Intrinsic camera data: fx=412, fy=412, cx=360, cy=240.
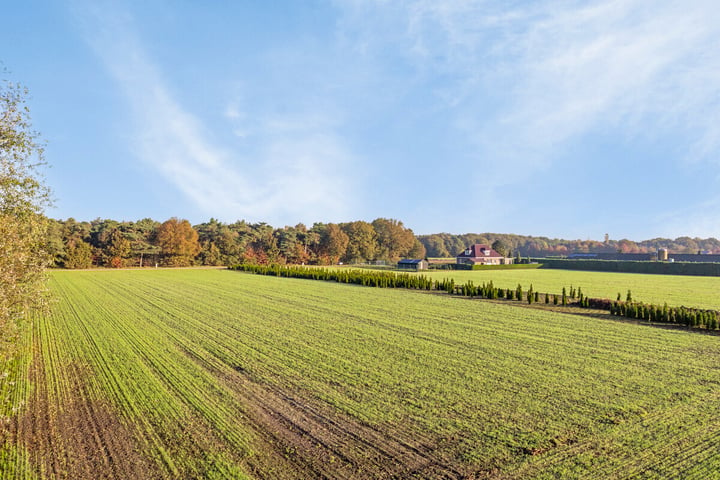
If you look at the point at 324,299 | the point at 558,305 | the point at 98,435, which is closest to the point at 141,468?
the point at 98,435

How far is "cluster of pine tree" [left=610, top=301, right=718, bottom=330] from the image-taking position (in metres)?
13.1

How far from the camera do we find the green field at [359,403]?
469 cm

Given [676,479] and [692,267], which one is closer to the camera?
[676,479]

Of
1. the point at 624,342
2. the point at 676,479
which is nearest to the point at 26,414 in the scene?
the point at 676,479

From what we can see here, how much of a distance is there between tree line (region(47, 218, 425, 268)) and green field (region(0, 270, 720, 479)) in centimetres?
4199

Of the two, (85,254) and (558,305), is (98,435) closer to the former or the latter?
(558,305)

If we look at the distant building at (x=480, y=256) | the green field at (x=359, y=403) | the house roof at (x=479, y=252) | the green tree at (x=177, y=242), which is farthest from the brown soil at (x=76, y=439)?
the house roof at (x=479, y=252)

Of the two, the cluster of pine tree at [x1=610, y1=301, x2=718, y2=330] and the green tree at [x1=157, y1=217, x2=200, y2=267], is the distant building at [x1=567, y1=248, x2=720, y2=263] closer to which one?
the cluster of pine tree at [x1=610, y1=301, x2=718, y2=330]

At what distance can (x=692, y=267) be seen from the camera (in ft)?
147

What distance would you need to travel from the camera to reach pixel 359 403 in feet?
20.9

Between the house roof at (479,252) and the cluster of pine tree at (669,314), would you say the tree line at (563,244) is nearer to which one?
the house roof at (479,252)

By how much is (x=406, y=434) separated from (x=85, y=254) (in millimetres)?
56666

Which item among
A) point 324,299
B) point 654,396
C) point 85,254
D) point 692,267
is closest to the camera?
point 654,396

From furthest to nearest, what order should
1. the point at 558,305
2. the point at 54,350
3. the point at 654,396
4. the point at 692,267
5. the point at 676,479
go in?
the point at 692,267
the point at 558,305
the point at 54,350
the point at 654,396
the point at 676,479
